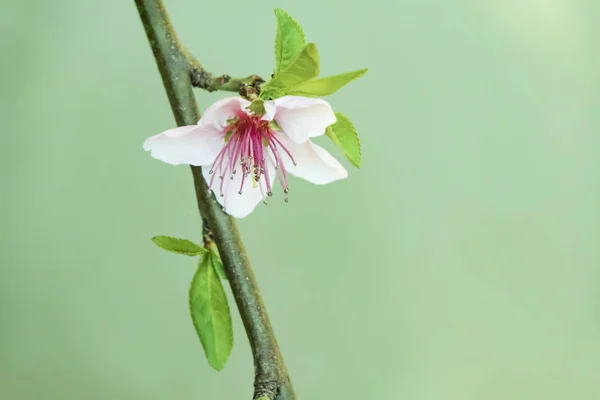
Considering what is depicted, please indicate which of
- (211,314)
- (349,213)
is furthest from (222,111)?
(349,213)

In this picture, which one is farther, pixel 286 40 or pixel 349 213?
pixel 349 213

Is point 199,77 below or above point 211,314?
above

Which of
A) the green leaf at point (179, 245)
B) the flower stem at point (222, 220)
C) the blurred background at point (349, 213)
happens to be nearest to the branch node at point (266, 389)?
the flower stem at point (222, 220)

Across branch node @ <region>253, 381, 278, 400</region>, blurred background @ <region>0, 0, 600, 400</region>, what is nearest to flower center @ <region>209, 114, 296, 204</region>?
branch node @ <region>253, 381, 278, 400</region>

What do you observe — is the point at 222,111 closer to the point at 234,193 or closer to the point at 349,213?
the point at 234,193

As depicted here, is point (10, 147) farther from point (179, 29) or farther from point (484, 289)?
point (484, 289)

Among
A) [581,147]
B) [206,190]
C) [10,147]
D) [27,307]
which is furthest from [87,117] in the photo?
[581,147]
